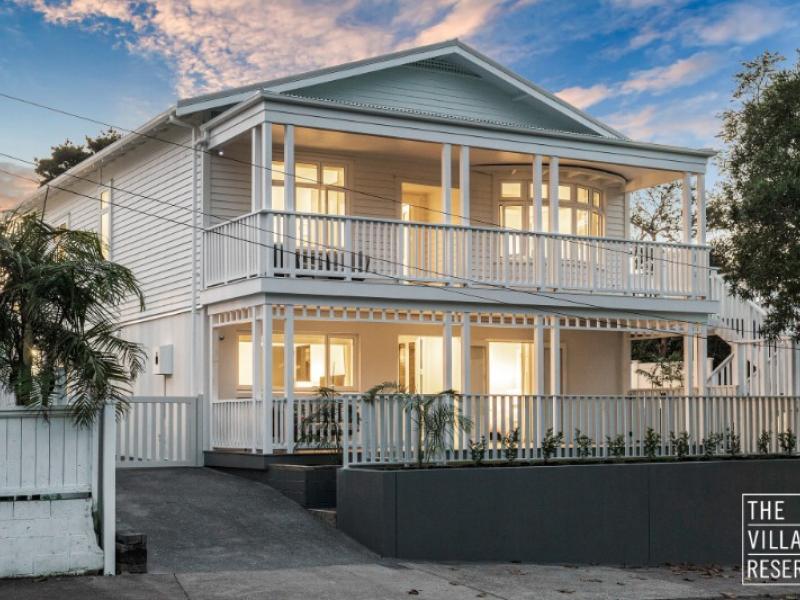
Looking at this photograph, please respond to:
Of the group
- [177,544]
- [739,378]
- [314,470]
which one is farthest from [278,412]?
[739,378]

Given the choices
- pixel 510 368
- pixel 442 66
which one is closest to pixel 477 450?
pixel 510 368

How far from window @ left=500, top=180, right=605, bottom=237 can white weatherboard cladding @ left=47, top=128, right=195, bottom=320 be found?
22.6 ft

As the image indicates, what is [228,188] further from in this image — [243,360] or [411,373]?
[411,373]

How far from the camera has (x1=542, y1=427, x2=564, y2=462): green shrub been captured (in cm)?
1783

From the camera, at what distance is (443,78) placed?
79.3 feet

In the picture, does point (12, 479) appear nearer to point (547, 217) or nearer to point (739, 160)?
point (739, 160)

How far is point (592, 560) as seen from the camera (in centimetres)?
1645

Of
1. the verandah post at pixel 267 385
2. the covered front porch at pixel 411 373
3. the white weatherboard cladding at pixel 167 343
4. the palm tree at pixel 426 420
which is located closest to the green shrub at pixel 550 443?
the covered front porch at pixel 411 373

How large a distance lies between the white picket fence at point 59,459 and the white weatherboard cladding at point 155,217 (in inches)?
379

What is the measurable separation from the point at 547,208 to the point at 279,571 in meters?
13.7

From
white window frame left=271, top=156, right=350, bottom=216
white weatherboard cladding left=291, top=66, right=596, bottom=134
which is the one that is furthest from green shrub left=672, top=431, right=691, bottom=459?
white weatherboard cladding left=291, top=66, right=596, bottom=134

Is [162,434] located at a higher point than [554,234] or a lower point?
lower

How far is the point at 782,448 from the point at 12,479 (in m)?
13.3

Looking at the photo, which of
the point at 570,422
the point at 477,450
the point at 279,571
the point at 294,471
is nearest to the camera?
the point at 279,571
